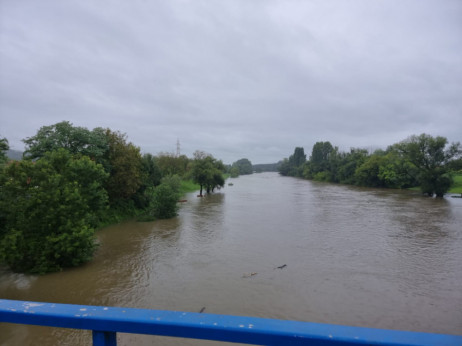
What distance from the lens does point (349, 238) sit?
62.6 ft

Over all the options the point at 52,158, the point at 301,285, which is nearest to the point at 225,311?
the point at 301,285

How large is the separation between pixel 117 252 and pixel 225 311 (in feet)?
30.2

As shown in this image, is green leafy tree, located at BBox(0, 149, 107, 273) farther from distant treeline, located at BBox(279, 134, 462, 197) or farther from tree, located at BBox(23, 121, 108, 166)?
distant treeline, located at BBox(279, 134, 462, 197)

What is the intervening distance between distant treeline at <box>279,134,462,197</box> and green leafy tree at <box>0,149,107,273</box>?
2047 inches

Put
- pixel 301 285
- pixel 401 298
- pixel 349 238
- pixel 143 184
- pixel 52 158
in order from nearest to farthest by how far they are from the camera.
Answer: pixel 401 298
pixel 301 285
pixel 52 158
pixel 349 238
pixel 143 184

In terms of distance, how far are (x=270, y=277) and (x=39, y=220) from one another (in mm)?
10391

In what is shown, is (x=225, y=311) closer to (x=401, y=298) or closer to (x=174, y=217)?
(x=401, y=298)

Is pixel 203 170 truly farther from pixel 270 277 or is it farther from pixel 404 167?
pixel 404 167

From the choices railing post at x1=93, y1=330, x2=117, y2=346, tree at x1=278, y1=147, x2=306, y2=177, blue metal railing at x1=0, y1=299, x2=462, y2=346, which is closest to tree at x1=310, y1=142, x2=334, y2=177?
tree at x1=278, y1=147, x2=306, y2=177

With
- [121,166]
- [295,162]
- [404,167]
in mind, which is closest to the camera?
[121,166]

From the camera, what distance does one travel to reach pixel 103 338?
1.70m

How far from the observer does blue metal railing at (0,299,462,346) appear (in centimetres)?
142

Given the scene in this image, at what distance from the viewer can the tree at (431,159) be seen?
1783 inches

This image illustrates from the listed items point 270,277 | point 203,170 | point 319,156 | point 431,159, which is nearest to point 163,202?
point 270,277
